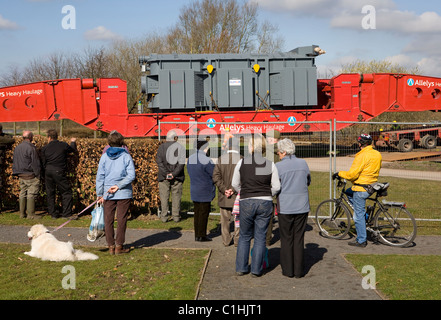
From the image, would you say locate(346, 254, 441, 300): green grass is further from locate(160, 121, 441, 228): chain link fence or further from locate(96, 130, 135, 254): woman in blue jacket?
locate(96, 130, 135, 254): woman in blue jacket

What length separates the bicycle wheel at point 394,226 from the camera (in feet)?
25.9

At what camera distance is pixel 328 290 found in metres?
5.77

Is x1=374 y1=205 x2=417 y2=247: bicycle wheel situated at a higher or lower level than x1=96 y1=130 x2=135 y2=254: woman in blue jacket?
lower

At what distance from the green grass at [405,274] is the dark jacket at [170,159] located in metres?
3.88

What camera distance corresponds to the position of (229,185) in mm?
7559

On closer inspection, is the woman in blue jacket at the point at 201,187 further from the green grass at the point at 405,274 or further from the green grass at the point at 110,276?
the green grass at the point at 405,274

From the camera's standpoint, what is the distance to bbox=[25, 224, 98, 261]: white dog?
22.4 feet

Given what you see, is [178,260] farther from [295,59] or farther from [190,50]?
[190,50]

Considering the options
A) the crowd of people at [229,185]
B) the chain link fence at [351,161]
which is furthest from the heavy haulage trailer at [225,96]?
the crowd of people at [229,185]

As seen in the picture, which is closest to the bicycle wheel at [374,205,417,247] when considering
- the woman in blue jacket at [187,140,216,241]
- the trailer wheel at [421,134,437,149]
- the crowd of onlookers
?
the crowd of onlookers

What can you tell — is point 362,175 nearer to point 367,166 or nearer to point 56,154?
point 367,166

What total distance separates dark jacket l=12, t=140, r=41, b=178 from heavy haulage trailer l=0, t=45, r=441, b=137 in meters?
8.94
